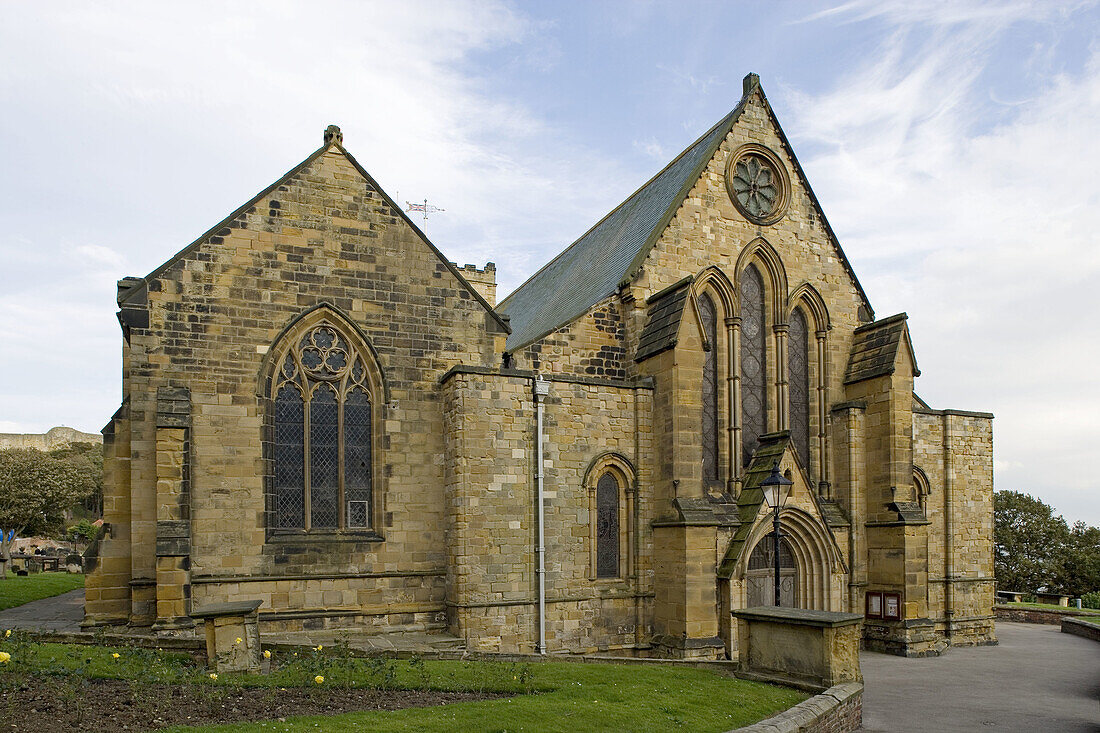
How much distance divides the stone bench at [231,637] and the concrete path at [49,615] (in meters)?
4.65

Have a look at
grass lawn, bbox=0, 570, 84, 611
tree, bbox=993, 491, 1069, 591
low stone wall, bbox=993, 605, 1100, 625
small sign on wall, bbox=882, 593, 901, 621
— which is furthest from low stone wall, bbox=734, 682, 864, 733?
tree, bbox=993, 491, 1069, 591

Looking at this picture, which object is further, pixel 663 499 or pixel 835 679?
pixel 663 499

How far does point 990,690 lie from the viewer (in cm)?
1543

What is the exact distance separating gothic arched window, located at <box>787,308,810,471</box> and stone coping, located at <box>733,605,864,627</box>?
9057 millimetres

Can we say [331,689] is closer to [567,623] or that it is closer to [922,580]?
[567,623]

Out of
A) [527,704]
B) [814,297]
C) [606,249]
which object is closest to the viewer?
[527,704]

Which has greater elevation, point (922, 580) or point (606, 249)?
point (606, 249)

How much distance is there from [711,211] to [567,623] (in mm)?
10677

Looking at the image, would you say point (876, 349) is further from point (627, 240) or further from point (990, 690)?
point (990, 690)

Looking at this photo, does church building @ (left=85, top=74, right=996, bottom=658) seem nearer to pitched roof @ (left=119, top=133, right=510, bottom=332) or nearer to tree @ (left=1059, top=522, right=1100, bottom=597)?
pitched roof @ (left=119, top=133, right=510, bottom=332)

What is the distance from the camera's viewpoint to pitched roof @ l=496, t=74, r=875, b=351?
2075cm

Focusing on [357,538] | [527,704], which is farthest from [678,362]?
[527,704]

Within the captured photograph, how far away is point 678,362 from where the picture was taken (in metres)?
18.1

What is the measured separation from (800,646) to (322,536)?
918 centimetres
